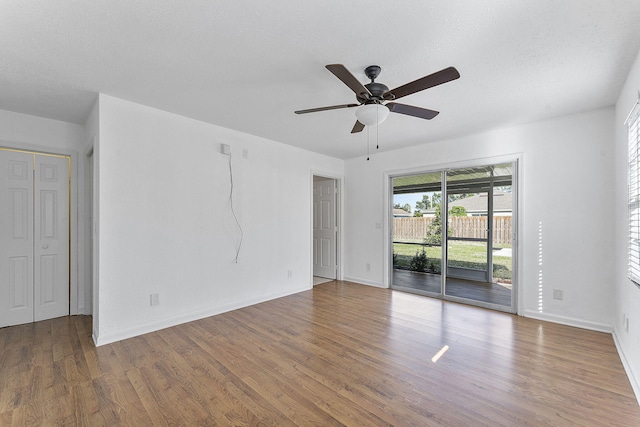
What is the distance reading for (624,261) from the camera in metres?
2.59

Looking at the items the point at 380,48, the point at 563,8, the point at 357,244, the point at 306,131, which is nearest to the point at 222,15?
the point at 380,48

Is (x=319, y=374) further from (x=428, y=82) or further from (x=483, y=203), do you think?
(x=483, y=203)

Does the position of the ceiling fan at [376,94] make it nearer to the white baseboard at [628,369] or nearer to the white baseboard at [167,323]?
the white baseboard at [628,369]

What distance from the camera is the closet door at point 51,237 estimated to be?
3490mm

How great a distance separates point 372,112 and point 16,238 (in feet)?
14.0

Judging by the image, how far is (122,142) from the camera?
3.00 metres

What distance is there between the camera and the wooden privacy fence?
4.00 meters

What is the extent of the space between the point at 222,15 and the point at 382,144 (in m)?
3.34

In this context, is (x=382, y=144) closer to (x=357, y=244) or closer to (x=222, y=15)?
(x=357, y=244)

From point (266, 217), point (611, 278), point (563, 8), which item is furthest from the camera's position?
point (266, 217)

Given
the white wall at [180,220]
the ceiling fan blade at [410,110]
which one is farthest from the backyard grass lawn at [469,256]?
the ceiling fan blade at [410,110]

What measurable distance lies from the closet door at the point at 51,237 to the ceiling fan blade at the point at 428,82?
4.11 meters

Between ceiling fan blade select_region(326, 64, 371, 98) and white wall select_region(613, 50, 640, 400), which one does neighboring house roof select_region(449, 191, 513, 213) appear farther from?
ceiling fan blade select_region(326, 64, 371, 98)

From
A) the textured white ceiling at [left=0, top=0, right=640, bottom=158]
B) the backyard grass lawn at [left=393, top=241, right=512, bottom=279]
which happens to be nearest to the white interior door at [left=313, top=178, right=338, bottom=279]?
the backyard grass lawn at [left=393, top=241, right=512, bottom=279]
